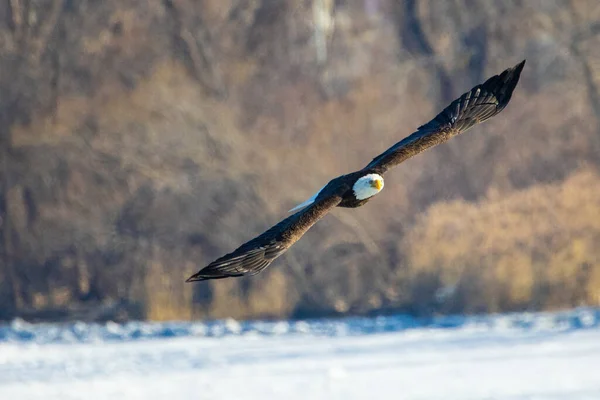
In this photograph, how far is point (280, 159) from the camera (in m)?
18.0

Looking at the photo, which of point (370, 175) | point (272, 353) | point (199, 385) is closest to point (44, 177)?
point (272, 353)

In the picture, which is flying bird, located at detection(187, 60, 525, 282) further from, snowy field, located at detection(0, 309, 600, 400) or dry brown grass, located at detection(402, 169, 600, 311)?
dry brown grass, located at detection(402, 169, 600, 311)

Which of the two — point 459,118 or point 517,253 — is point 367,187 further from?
point 517,253

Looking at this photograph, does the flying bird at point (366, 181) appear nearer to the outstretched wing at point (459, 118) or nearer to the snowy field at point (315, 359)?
the outstretched wing at point (459, 118)

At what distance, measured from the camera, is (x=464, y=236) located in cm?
1636

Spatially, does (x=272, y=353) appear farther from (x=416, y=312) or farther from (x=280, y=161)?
(x=280, y=161)

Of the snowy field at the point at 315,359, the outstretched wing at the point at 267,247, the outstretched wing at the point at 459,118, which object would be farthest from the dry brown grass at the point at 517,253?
the outstretched wing at the point at 267,247

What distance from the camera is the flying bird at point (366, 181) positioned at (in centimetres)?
754

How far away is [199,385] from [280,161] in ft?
21.0

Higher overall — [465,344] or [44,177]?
[44,177]

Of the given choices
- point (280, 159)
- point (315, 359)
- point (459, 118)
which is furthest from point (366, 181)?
point (280, 159)

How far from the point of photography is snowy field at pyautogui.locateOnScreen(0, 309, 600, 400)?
1145 centimetres

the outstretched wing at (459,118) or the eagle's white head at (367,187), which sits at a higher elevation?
the outstretched wing at (459,118)

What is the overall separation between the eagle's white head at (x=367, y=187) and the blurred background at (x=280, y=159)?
323 inches
